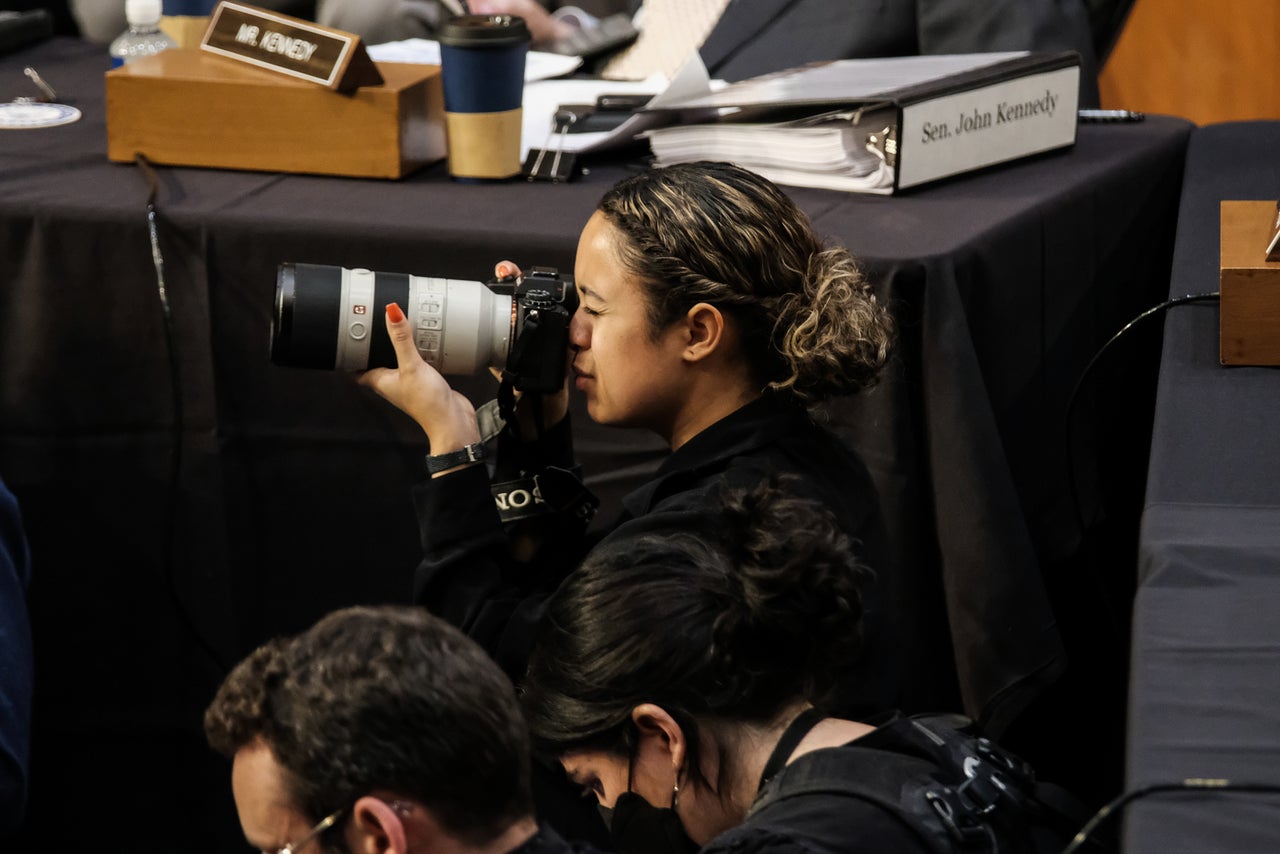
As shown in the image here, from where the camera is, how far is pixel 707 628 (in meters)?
0.95

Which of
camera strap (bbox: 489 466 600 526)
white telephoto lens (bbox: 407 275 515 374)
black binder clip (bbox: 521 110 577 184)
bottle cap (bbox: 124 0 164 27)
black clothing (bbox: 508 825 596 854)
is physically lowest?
camera strap (bbox: 489 466 600 526)

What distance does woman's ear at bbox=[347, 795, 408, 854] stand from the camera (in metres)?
0.72

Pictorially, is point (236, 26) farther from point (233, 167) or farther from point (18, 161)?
point (18, 161)

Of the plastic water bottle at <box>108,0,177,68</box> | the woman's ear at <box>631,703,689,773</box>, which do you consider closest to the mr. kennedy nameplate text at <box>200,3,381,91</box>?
the plastic water bottle at <box>108,0,177,68</box>

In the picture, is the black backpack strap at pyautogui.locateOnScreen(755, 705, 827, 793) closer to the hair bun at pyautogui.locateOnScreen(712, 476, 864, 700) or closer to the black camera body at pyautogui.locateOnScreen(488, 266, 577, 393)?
the hair bun at pyautogui.locateOnScreen(712, 476, 864, 700)

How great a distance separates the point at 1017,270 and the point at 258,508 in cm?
78

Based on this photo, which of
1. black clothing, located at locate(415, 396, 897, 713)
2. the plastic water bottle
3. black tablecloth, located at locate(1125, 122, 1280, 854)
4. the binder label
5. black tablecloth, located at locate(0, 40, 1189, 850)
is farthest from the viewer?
the plastic water bottle

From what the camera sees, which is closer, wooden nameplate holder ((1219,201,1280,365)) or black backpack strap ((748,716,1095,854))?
black backpack strap ((748,716,1095,854))

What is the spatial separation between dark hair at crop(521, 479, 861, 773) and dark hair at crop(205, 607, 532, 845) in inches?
7.5

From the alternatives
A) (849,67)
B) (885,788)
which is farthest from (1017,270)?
(885,788)

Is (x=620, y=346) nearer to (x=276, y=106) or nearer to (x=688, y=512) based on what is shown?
(x=688, y=512)

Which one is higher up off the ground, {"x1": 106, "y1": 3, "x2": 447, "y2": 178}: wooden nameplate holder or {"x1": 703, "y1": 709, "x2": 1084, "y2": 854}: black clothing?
{"x1": 106, "y1": 3, "x2": 447, "y2": 178}: wooden nameplate holder

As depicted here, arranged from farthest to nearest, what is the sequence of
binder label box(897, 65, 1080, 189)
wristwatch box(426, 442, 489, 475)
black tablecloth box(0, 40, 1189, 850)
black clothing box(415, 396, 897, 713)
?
binder label box(897, 65, 1080, 189) < black tablecloth box(0, 40, 1189, 850) < wristwatch box(426, 442, 489, 475) < black clothing box(415, 396, 897, 713)

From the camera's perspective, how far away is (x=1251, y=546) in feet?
2.96
